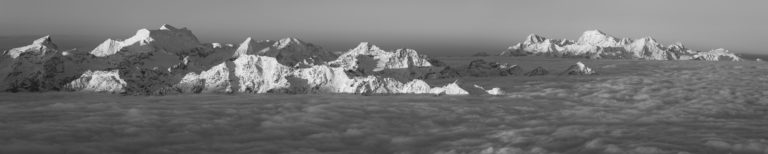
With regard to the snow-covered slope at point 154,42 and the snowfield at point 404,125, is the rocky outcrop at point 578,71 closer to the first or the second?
the snowfield at point 404,125

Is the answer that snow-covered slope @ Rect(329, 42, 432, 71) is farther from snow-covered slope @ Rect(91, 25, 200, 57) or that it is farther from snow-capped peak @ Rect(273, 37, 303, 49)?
snow-covered slope @ Rect(91, 25, 200, 57)

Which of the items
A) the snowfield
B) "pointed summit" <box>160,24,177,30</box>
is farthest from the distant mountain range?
the snowfield

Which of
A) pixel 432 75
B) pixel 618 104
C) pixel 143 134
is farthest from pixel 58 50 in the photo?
pixel 618 104

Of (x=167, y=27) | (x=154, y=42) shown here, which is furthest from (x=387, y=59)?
(x=167, y=27)

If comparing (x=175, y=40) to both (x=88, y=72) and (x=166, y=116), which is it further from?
(x=166, y=116)

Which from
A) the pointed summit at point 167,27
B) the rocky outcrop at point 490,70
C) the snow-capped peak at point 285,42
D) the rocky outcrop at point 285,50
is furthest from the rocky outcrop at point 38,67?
the rocky outcrop at point 490,70
